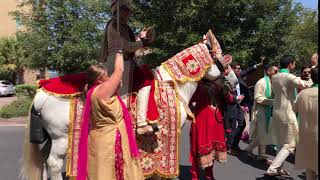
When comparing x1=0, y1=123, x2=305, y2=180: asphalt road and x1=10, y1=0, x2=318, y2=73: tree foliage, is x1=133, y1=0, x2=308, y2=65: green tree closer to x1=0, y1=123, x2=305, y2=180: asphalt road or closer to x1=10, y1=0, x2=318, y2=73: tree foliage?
x1=10, y1=0, x2=318, y2=73: tree foliage

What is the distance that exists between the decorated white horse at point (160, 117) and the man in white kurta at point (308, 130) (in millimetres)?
1243

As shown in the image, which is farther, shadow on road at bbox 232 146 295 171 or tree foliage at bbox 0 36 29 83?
tree foliage at bbox 0 36 29 83

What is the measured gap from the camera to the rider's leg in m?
5.00

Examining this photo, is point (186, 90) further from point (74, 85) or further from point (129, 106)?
point (74, 85)

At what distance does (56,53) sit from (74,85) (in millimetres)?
16888

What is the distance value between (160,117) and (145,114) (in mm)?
245

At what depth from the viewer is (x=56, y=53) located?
2170 centimetres

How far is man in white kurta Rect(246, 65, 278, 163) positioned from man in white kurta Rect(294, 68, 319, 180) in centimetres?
228

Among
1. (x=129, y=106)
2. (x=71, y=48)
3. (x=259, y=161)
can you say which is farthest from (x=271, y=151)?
(x=71, y=48)

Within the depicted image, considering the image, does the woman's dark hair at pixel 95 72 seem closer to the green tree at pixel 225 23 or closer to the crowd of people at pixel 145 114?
the crowd of people at pixel 145 114

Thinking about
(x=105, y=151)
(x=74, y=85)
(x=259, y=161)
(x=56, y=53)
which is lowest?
(x=259, y=161)

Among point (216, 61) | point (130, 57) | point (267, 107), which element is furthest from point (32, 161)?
point (267, 107)

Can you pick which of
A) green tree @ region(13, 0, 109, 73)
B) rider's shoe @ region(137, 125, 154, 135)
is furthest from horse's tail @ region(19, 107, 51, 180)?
green tree @ region(13, 0, 109, 73)

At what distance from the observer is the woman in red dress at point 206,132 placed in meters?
5.98
